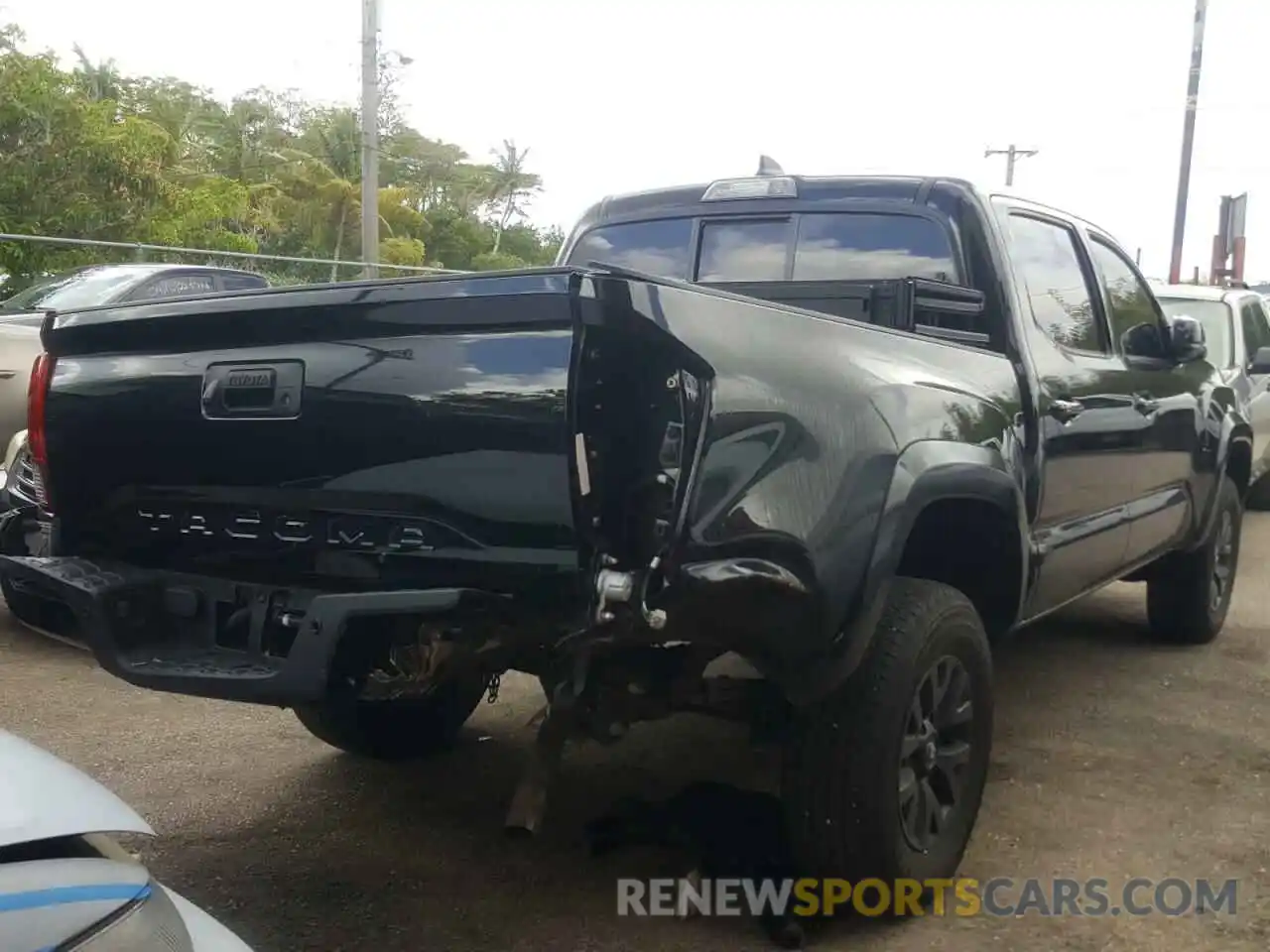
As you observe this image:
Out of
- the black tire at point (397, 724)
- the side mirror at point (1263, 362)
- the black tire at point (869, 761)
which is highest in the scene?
the side mirror at point (1263, 362)

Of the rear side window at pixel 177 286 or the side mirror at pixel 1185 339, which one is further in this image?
the rear side window at pixel 177 286

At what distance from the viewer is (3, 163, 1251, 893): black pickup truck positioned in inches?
96.7

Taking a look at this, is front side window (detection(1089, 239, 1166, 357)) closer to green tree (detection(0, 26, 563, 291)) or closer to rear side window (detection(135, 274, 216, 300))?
rear side window (detection(135, 274, 216, 300))

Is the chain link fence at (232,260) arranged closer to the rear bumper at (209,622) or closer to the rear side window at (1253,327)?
the rear side window at (1253,327)

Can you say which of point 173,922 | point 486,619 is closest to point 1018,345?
point 486,619

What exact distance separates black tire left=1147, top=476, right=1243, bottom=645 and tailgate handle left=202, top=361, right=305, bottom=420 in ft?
13.9

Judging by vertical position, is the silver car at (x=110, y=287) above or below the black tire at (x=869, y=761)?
above

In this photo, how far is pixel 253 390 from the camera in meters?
2.83

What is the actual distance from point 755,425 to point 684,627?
421 mm

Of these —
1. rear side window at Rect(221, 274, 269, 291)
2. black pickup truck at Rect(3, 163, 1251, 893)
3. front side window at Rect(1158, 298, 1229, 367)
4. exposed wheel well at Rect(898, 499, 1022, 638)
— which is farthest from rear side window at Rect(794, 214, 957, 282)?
rear side window at Rect(221, 274, 269, 291)

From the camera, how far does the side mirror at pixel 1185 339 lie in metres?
4.89

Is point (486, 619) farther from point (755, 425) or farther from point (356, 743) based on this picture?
point (356, 743)

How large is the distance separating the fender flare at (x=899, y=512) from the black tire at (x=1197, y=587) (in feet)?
8.89

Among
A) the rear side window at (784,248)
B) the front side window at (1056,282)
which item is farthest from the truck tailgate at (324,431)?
the front side window at (1056,282)
